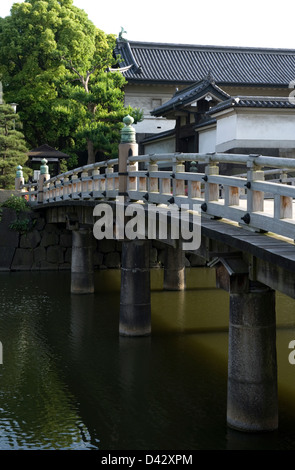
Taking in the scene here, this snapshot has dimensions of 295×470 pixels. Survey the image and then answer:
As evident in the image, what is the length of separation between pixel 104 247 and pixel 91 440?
21604 millimetres

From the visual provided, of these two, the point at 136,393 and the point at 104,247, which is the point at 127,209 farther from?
the point at 104,247

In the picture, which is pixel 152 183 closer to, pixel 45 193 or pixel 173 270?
pixel 173 270

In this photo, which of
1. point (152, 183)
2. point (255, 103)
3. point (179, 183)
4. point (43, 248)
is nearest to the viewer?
point (179, 183)

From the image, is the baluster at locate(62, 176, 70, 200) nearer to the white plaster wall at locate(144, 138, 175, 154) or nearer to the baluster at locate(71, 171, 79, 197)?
the baluster at locate(71, 171, 79, 197)

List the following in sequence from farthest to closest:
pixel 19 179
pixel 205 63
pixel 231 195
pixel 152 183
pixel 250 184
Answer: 1. pixel 205 63
2. pixel 19 179
3. pixel 152 183
4. pixel 231 195
5. pixel 250 184

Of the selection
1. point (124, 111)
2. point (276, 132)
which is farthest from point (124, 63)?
point (276, 132)

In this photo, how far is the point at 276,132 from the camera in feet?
84.8

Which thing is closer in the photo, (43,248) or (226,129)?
(226,129)

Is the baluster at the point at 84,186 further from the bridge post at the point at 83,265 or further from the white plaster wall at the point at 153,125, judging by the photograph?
the white plaster wall at the point at 153,125

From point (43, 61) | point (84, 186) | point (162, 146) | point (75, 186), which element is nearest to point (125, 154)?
point (84, 186)

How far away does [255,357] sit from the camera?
10.8 m

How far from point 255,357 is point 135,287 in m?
7.32

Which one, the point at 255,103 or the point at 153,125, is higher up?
the point at 153,125
